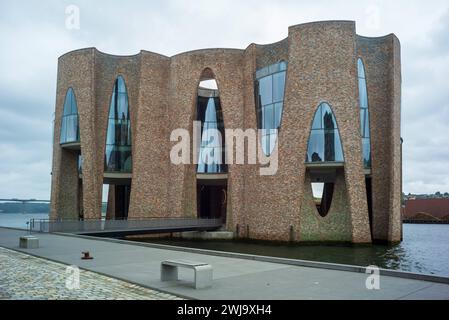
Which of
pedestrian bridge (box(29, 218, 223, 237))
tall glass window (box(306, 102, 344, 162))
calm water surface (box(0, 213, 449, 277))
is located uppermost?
tall glass window (box(306, 102, 344, 162))

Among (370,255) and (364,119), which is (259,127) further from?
(370,255)

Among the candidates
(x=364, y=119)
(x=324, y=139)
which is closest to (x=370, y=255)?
(x=324, y=139)

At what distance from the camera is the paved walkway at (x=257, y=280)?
893 cm

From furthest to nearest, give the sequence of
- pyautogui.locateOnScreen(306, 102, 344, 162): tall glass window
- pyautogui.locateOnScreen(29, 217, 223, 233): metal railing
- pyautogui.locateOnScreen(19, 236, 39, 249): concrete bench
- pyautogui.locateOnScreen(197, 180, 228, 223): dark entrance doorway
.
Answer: pyautogui.locateOnScreen(197, 180, 228, 223): dark entrance doorway
pyautogui.locateOnScreen(306, 102, 344, 162): tall glass window
pyautogui.locateOnScreen(29, 217, 223, 233): metal railing
pyautogui.locateOnScreen(19, 236, 39, 249): concrete bench

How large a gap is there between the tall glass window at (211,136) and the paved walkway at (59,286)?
1091 inches

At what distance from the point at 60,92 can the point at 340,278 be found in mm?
38626

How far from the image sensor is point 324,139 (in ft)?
107

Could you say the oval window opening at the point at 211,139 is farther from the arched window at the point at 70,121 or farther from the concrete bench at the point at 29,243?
the concrete bench at the point at 29,243

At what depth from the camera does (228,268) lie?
12633 mm

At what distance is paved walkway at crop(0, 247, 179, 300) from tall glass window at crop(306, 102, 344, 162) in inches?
915

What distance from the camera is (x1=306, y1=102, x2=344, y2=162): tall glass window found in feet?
106

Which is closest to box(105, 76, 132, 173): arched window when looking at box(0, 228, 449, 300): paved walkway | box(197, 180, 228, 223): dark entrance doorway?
box(197, 180, 228, 223): dark entrance doorway

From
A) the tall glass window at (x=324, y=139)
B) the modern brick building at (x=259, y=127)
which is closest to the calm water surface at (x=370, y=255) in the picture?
the modern brick building at (x=259, y=127)

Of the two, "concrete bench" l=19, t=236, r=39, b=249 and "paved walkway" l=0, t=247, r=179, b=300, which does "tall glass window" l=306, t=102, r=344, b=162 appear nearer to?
"concrete bench" l=19, t=236, r=39, b=249
